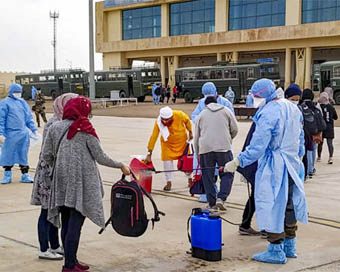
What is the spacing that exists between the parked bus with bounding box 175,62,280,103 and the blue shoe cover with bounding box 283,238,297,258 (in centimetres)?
3559

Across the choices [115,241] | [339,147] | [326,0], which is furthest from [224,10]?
[115,241]

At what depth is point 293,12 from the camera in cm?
5488

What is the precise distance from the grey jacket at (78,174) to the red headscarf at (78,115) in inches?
2.0

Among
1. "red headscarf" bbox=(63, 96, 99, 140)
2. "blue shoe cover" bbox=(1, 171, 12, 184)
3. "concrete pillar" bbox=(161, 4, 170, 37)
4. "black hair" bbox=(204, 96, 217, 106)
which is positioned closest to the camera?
"red headscarf" bbox=(63, 96, 99, 140)

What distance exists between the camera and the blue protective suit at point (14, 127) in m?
10.1

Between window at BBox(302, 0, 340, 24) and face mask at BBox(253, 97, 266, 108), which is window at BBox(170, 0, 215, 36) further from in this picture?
face mask at BBox(253, 97, 266, 108)

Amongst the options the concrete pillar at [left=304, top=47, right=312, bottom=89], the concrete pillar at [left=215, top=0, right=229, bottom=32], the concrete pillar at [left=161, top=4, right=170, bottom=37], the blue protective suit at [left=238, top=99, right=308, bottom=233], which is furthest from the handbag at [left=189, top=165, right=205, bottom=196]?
the concrete pillar at [left=161, top=4, right=170, bottom=37]

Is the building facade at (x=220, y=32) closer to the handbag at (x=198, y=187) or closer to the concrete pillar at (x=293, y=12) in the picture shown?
the concrete pillar at (x=293, y=12)

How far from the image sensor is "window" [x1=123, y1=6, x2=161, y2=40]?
Answer: 66812 mm

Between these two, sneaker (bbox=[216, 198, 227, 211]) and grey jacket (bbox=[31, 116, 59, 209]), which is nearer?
grey jacket (bbox=[31, 116, 59, 209])

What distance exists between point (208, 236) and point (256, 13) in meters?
54.6

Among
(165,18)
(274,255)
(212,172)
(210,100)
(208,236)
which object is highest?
(165,18)

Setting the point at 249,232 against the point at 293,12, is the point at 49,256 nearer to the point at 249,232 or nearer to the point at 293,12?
the point at 249,232

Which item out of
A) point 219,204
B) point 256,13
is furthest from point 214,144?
point 256,13
